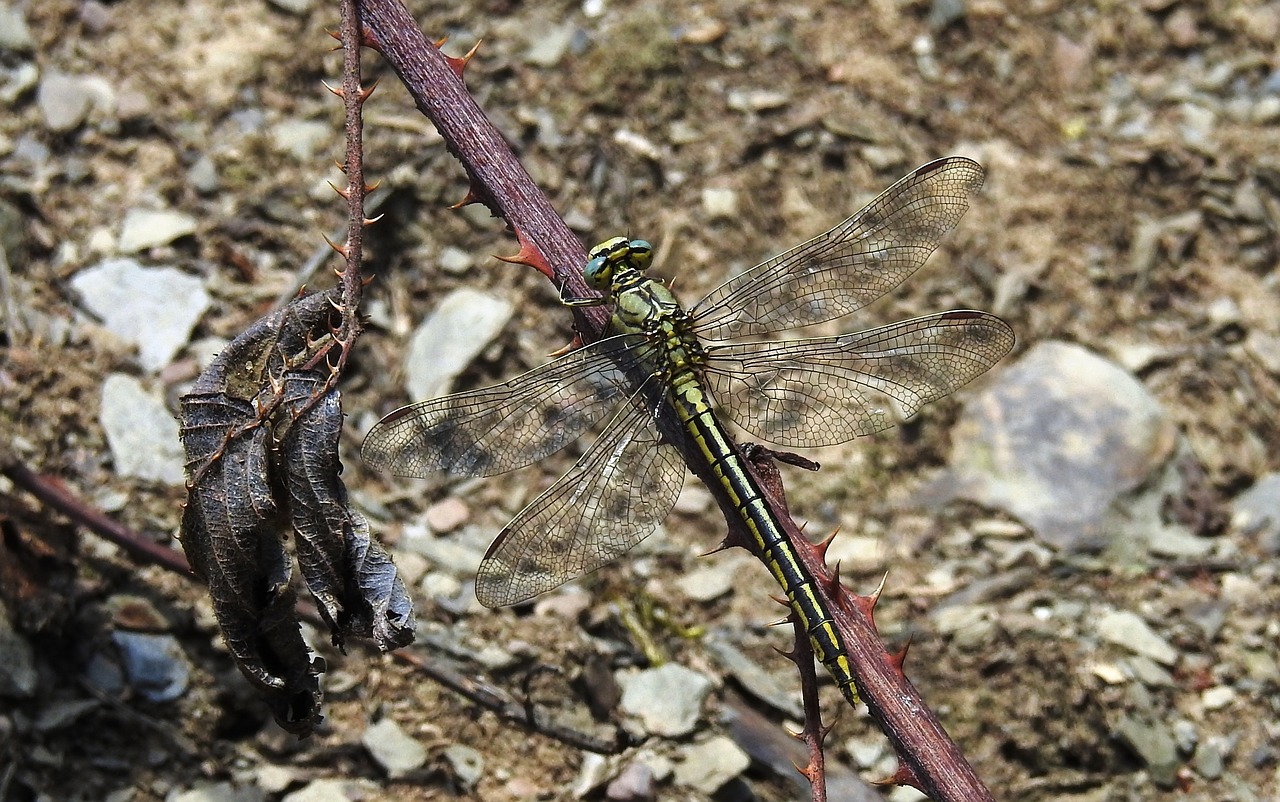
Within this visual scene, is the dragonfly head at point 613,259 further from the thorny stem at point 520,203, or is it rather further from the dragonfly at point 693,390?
the thorny stem at point 520,203

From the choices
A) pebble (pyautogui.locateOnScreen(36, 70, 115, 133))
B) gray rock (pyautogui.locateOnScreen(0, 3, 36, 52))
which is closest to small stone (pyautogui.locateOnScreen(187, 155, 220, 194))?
pebble (pyautogui.locateOnScreen(36, 70, 115, 133))

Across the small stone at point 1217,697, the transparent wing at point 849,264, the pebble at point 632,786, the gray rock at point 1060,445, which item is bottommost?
the small stone at point 1217,697

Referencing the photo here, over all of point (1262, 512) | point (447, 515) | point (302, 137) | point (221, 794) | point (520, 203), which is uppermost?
point (302, 137)

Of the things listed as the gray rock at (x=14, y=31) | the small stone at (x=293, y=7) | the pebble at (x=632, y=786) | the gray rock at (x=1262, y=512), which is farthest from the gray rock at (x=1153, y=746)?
the gray rock at (x=14, y=31)

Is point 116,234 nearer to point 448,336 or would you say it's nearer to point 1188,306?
point 448,336

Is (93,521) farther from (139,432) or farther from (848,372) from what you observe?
(848,372)

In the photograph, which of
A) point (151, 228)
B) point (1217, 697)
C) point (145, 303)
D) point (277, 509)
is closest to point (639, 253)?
point (277, 509)
